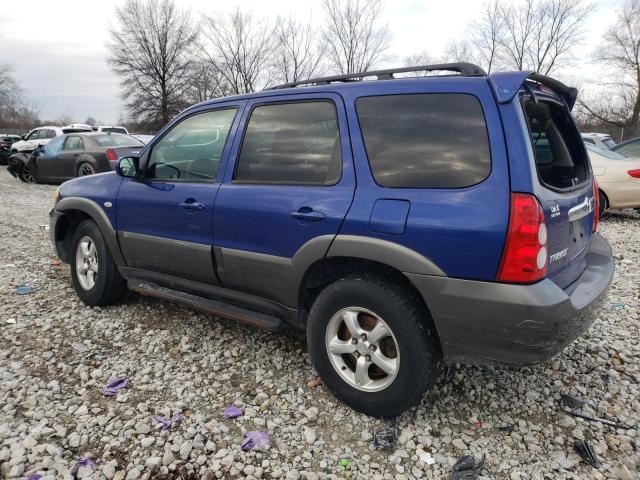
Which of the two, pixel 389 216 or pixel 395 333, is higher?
pixel 389 216

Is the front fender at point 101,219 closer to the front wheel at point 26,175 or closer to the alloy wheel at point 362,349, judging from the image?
the alloy wheel at point 362,349

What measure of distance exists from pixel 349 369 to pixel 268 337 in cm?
113

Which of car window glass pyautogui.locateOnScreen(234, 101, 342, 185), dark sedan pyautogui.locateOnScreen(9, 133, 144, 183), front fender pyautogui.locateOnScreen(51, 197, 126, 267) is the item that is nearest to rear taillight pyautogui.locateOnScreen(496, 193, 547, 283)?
car window glass pyautogui.locateOnScreen(234, 101, 342, 185)

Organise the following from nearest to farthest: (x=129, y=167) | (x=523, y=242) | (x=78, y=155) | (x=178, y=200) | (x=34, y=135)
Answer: (x=523, y=242) < (x=178, y=200) < (x=129, y=167) < (x=78, y=155) < (x=34, y=135)

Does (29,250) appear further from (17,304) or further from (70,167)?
(70,167)

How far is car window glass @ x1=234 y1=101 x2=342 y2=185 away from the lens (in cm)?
268

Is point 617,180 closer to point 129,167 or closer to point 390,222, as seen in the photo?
point 390,222

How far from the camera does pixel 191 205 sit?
3.19 meters

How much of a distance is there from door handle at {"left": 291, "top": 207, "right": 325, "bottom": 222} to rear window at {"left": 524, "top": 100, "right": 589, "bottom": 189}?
45.0 inches

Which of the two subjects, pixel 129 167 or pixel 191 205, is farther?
pixel 129 167

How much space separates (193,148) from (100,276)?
154cm

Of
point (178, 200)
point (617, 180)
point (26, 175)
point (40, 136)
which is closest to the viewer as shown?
point (178, 200)

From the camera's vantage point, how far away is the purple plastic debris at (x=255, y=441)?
2396 mm

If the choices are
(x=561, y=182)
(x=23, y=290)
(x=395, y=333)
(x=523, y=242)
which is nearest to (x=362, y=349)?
(x=395, y=333)
